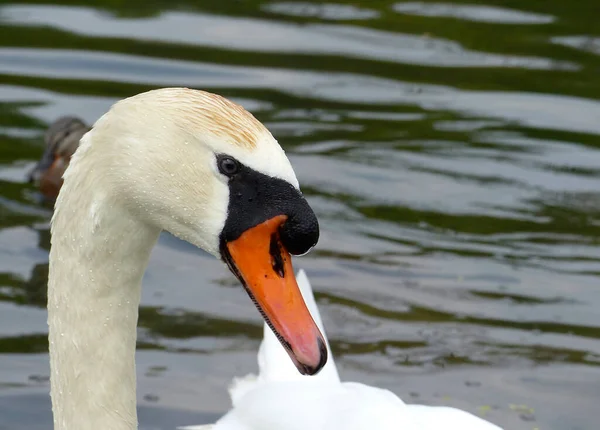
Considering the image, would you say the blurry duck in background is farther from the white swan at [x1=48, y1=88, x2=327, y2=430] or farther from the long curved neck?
the white swan at [x1=48, y1=88, x2=327, y2=430]

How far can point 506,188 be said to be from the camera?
7.12m

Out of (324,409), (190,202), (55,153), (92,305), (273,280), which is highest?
(190,202)

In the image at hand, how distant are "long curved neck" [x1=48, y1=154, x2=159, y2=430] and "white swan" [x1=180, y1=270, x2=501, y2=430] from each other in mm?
894

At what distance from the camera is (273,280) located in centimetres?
280

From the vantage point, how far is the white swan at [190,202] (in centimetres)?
273

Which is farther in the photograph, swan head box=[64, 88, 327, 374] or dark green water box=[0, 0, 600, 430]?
dark green water box=[0, 0, 600, 430]

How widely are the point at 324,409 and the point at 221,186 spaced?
137 cm

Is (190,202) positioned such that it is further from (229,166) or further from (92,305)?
(92,305)

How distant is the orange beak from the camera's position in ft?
9.03

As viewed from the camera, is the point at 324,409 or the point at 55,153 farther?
the point at 55,153

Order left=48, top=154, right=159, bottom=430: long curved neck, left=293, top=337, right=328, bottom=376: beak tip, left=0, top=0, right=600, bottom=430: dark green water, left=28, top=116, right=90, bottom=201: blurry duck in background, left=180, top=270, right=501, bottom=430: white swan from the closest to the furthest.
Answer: left=293, top=337, right=328, bottom=376: beak tip < left=48, top=154, right=159, bottom=430: long curved neck < left=180, top=270, right=501, bottom=430: white swan < left=0, top=0, right=600, bottom=430: dark green water < left=28, top=116, right=90, bottom=201: blurry duck in background

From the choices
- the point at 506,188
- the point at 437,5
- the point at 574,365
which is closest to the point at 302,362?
the point at 574,365

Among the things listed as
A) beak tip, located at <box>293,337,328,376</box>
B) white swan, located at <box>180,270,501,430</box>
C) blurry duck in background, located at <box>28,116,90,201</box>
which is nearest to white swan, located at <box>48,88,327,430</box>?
beak tip, located at <box>293,337,328,376</box>

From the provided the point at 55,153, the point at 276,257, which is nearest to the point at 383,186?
the point at 55,153
